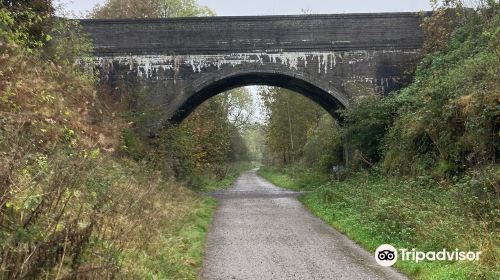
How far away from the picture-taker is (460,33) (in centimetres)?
1752

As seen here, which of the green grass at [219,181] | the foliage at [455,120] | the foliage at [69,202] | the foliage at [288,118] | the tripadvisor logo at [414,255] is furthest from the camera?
the foliage at [288,118]

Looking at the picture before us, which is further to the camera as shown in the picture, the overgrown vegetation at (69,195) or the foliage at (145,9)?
the foliage at (145,9)

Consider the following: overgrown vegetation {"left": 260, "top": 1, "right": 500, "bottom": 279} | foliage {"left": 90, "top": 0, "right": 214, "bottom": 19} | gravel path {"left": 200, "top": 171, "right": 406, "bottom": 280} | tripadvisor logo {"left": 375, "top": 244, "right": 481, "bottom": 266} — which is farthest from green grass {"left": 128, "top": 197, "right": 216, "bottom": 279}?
foliage {"left": 90, "top": 0, "right": 214, "bottom": 19}

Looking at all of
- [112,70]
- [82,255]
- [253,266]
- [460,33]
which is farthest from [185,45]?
[82,255]

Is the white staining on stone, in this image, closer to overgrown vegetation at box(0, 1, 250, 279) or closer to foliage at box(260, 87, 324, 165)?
overgrown vegetation at box(0, 1, 250, 279)

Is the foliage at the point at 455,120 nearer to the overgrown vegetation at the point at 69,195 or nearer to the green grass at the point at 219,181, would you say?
the overgrown vegetation at the point at 69,195

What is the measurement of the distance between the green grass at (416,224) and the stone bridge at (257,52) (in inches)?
280

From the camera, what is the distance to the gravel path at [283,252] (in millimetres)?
6570

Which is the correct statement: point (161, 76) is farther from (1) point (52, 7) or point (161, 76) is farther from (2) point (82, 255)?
(2) point (82, 255)

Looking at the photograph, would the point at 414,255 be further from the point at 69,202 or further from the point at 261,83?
the point at 261,83

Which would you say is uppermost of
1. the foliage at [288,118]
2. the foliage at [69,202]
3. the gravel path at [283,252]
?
the foliage at [288,118]

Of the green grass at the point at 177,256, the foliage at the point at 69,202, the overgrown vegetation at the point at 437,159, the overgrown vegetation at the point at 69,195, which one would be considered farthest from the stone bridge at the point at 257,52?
the green grass at the point at 177,256

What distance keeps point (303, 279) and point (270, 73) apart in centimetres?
1384

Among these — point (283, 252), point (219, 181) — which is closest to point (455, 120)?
point (283, 252)
